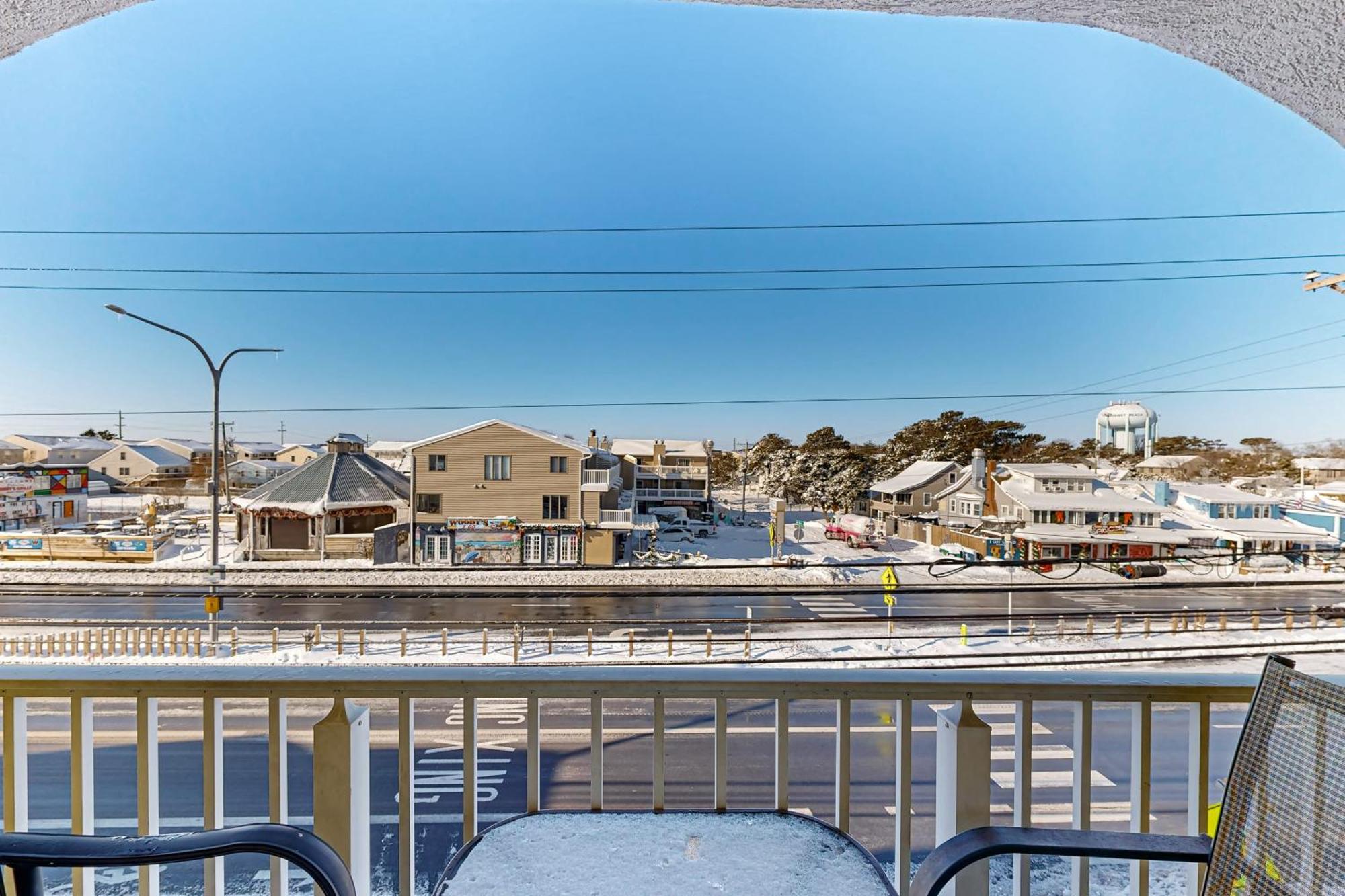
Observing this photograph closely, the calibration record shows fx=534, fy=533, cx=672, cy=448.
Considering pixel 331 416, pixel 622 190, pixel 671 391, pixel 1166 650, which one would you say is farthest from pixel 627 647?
pixel 622 190

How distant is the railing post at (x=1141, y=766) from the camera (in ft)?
2.52

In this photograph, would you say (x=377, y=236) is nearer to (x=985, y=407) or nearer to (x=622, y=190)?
(x=622, y=190)

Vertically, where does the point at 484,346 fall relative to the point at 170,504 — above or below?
above

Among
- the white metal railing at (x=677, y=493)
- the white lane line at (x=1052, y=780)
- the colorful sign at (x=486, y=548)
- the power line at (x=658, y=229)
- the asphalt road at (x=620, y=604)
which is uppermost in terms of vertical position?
the power line at (x=658, y=229)

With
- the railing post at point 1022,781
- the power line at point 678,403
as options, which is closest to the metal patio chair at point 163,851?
the railing post at point 1022,781

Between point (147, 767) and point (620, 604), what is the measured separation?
274 centimetres

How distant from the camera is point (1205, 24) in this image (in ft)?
2.80

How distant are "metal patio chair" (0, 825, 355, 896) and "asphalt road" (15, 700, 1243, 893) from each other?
1.51m

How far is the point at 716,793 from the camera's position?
775 mm

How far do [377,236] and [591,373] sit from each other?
1.84 meters

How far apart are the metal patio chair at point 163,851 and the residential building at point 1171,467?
4.02 meters

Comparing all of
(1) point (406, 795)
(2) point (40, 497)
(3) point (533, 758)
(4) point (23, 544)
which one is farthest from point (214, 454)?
(3) point (533, 758)

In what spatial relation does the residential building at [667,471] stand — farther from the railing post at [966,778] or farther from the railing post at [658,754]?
the railing post at [966,778]

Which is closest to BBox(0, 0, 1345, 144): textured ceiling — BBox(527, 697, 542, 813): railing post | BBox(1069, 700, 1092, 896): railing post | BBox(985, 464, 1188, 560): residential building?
BBox(1069, 700, 1092, 896): railing post
